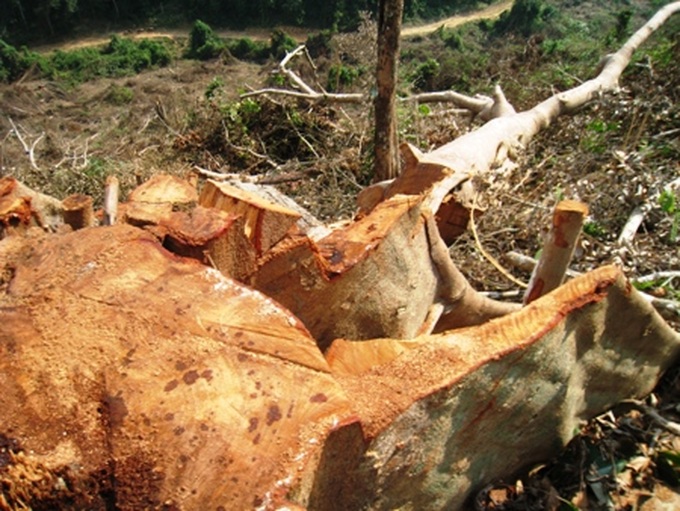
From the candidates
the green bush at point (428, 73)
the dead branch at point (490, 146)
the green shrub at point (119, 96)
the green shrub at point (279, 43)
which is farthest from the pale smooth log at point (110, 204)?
the green shrub at point (279, 43)

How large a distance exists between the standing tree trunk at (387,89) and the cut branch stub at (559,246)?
6.17 ft

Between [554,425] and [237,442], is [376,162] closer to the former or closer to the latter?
[554,425]

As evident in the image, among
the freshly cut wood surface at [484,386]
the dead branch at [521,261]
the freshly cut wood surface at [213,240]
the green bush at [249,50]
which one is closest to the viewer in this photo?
the freshly cut wood surface at [484,386]

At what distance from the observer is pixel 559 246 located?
79.4 inches

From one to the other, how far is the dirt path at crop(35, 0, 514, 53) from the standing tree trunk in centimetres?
3025

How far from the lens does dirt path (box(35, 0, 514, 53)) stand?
32.6 metres

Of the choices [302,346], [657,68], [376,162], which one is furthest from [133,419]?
[657,68]

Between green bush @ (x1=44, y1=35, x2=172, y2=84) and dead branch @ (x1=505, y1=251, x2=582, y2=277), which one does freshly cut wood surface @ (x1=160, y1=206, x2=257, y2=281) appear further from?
green bush @ (x1=44, y1=35, x2=172, y2=84)

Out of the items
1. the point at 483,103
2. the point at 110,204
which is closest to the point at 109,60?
the point at 483,103

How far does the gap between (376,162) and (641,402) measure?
7.83 ft

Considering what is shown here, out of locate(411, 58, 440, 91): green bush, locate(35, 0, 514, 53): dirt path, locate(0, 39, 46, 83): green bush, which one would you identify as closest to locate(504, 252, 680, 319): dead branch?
locate(411, 58, 440, 91): green bush

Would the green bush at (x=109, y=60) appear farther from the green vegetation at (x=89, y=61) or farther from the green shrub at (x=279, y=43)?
the green shrub at (x=279, y=43)

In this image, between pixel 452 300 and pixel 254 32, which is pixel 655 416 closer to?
pixel 452 300

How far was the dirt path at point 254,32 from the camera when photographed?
32.6 metres
